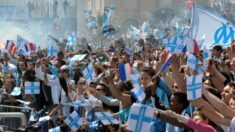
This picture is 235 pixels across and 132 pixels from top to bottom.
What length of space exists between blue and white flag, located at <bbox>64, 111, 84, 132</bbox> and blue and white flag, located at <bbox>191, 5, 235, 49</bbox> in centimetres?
386

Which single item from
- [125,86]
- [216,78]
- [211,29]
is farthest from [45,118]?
[211,29]

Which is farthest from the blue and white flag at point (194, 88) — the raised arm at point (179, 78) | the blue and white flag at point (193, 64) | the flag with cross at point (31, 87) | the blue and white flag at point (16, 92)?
the blue and white flag at point (16, 92)

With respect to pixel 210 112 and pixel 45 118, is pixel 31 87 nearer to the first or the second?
pixel 45 118

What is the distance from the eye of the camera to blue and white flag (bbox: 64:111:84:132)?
7578 millimetres

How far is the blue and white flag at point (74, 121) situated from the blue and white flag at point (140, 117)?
226 centimetres

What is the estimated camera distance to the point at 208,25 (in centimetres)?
1114

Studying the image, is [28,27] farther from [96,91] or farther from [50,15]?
[96,91]

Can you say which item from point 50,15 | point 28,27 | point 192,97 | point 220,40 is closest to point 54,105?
point 220,40

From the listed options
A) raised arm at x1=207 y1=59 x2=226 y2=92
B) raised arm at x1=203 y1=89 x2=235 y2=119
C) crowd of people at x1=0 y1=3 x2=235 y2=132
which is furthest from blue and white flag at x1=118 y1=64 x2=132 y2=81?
raised arm at x1=203 y1=89 x2=235 y2=119

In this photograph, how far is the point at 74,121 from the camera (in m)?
7.62

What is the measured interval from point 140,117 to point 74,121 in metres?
2.44

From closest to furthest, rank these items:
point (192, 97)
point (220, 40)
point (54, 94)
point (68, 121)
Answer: point (192, 97)
point (68, 121)
point (54, 94)
point (220, 40)

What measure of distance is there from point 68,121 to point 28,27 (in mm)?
66980

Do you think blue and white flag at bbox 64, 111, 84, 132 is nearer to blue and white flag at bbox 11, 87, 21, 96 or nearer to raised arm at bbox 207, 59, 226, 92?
raised arm at bbox 207, 59, 226, 92
